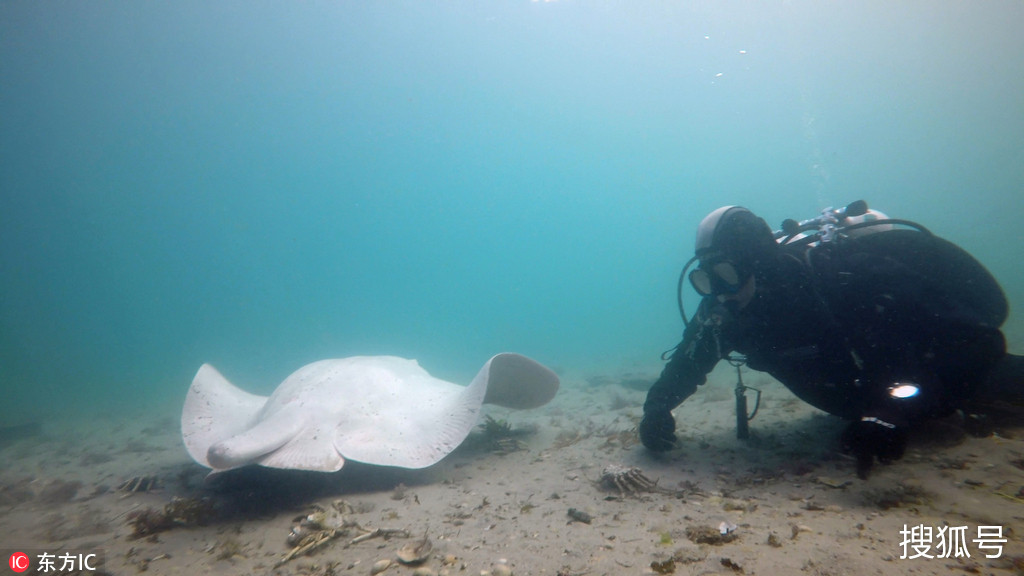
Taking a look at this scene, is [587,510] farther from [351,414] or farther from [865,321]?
[865,321]

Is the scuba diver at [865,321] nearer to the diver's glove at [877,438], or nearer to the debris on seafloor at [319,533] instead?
the diver's glove at [877,438]

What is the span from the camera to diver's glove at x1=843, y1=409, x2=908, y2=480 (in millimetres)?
2717

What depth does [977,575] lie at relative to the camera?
160cm

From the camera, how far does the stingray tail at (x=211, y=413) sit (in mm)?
4035

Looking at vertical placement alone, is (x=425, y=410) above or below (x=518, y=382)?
below

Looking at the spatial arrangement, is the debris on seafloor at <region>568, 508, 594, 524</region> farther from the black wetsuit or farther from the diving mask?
the diving mask

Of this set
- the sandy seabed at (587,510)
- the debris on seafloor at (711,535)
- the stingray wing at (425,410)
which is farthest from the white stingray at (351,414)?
the debris on seafloor at (711,535)

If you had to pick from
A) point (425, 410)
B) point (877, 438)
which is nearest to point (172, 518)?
point (425, 410)

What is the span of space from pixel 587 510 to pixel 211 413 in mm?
4638

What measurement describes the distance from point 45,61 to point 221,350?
4594 centimetres

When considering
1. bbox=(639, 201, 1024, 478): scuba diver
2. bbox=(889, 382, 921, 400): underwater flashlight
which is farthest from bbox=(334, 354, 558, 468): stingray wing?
bbox=(889, 382, 921, 400): underwater flashlight

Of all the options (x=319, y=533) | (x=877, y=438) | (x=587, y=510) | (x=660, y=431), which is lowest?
(x=319, y=533)

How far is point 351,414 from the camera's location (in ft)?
12.5

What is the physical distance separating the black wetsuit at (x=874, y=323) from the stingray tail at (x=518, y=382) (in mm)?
1891
